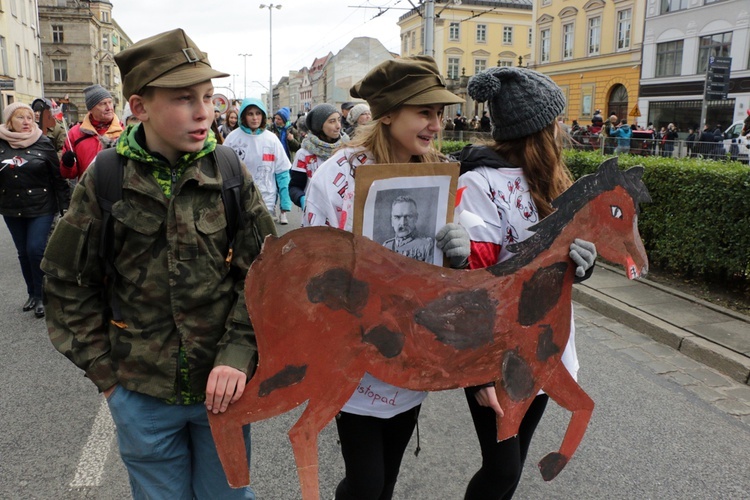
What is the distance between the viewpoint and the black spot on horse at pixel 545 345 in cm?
204

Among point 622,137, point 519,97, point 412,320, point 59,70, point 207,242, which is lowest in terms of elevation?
point 412,320

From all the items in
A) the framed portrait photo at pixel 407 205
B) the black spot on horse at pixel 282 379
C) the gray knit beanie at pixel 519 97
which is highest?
the gray knit beanie at pixel 519 97

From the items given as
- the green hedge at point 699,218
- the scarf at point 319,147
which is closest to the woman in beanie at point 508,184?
the scarf at point 319,147

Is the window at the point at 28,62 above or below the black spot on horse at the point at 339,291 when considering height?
above

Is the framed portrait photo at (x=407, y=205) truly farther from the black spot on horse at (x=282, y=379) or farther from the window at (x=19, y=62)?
the window at (x=19, y=62)

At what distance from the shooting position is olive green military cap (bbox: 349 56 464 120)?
81.3 inches

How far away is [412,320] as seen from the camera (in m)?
1.89

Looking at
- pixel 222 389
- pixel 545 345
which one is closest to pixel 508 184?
pixel 545 345

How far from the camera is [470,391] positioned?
2209 millimetres

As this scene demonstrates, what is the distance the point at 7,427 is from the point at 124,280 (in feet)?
8.44

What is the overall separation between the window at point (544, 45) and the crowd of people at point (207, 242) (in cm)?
4681

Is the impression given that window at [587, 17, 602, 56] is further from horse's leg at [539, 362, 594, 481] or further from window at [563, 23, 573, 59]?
horse's leg at [539, 362, 594, 481]

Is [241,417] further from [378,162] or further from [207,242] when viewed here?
[378,162]

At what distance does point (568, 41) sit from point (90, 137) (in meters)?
42.9
